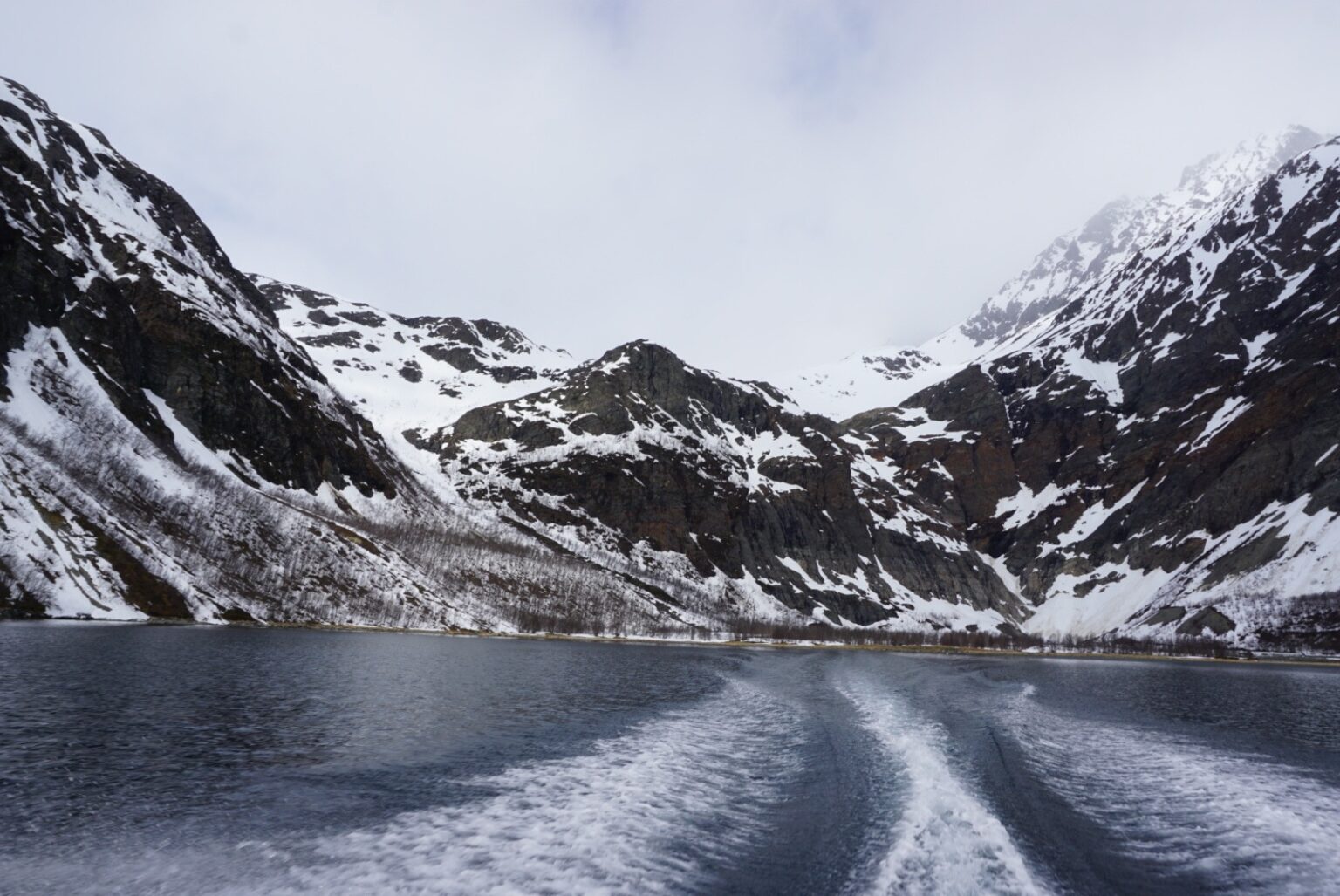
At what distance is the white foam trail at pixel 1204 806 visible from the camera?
51.9 ft

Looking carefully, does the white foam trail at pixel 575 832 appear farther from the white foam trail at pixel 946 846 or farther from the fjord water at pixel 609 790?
the white foam trail at pixel 946 846

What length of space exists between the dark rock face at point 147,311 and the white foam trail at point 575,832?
124 m

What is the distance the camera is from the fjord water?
13914mm

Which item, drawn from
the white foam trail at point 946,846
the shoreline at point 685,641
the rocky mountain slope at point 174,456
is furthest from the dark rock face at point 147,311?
the white foam trail at point 946,846

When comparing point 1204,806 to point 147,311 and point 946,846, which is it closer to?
point 946,846

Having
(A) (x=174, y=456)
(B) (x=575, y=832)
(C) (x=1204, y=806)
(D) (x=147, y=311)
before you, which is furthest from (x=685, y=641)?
(B) (x=575, y=832)

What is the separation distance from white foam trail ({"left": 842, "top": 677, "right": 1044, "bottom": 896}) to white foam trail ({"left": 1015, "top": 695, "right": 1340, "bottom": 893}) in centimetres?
306

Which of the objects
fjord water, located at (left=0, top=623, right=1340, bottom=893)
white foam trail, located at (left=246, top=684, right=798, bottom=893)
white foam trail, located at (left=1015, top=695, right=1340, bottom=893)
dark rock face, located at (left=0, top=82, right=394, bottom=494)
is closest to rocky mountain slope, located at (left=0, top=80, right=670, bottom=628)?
dark rock face, located at (left=0, top=82, right=394, bottom=494)

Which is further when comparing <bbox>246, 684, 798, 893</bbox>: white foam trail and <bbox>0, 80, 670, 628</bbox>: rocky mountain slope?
<bbox>0, 80, 670, 628</bbox>: rocky mountain slope

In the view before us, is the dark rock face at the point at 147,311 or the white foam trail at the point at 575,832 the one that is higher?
the dark rock face at the point at 147,311

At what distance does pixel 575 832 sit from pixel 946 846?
26.6ft

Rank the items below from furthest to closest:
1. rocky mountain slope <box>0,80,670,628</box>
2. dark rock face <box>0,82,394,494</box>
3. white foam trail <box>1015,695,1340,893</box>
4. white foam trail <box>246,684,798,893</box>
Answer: dark rock face <box>0,82,394,494</box> < rocky mountain slope <box>0,80,670,628</box> < white foam trail <box>1015,695,1340,893</box> < white foam trail <box>246,684,798,893</box>

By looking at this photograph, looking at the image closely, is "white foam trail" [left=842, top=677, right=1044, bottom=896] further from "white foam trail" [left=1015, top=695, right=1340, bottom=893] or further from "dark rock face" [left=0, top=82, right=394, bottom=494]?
"dark rock face" [left=0, top=82, right=394, bottom=494]

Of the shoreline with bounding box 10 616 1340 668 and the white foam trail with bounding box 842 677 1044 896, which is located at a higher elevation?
the shoreline with bounding box 10 616 1340 668
